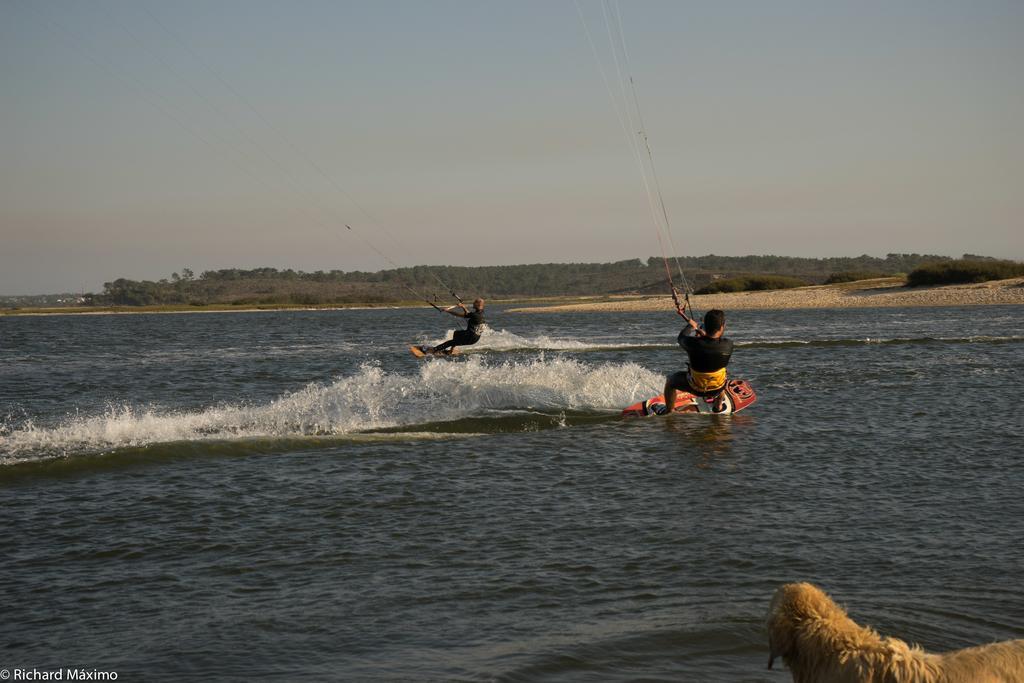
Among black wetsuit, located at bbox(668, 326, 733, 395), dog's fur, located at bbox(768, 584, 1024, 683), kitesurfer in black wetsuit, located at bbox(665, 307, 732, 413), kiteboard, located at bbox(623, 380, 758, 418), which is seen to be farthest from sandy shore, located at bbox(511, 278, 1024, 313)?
dog's fur, located at bbox(768, 584, 1024, 683)

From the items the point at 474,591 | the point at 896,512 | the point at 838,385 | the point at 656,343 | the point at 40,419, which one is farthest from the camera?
the point at 656,343

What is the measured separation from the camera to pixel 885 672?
3.90 meters

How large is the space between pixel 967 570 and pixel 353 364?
30.2 meters

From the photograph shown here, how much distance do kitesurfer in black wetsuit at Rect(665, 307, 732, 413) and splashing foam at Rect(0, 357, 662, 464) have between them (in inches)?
117

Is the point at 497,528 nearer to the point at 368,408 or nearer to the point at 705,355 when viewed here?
the point at 705,355

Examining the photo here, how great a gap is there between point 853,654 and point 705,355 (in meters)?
11.6

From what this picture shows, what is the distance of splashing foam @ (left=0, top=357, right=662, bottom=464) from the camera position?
15898 millimetres

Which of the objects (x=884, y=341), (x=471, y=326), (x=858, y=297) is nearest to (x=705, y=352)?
(x=471, y=326)

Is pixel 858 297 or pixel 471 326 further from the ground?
pixel 471 326

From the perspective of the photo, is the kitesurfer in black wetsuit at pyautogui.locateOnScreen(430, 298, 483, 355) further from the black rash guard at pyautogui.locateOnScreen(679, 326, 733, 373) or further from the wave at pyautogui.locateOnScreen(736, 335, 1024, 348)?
the wave at pyautogui.locateOnScreen(736, 335, 1024, 348)

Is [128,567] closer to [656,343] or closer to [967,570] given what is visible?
[967,570]

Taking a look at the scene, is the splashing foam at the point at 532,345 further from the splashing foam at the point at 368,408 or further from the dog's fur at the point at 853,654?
the dog's fur at the point at 853,654

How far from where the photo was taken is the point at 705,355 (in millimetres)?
15430

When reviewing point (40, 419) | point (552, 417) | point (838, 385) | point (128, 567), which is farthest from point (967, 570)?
point (40, 419)
